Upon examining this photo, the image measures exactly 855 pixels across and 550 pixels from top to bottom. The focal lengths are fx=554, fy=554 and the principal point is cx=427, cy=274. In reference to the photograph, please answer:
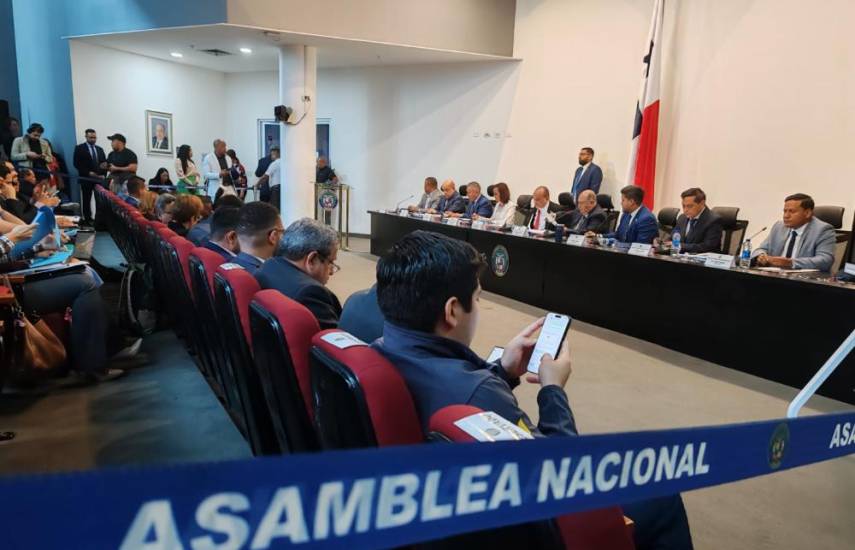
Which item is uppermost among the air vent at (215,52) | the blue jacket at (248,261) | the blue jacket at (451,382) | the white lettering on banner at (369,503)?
the air vent at (215,52)

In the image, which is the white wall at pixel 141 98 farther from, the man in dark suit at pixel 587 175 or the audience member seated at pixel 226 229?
the audience member seated at pixel 226 229

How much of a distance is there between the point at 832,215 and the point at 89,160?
9580 millimetres

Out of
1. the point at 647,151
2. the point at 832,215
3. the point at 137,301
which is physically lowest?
the point at 137,301

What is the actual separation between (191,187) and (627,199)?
22.8 ft

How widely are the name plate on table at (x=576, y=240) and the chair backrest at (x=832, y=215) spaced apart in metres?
1.92

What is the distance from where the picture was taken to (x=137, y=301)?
3326 millimetres

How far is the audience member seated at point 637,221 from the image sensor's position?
4.72 metres

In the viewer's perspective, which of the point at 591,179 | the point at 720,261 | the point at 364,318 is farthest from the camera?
the point at 591,179

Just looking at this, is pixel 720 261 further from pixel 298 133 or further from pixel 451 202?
pixel 298 133

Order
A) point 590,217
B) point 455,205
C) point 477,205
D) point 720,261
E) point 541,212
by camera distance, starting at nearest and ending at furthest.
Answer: point 720,261 → point 590,217 → point 541,212 → point 477,205 → point 455,205

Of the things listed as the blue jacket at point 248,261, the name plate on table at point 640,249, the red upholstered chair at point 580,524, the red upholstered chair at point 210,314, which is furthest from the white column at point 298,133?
the red upholstered chair at point 580,524

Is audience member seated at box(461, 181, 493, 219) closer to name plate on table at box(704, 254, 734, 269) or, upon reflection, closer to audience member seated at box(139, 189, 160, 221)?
name plate on table at box(704, 254, 734, 269)

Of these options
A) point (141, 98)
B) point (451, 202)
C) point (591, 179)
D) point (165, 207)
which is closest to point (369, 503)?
point (165, 207)

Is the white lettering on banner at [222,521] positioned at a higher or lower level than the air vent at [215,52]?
lower
